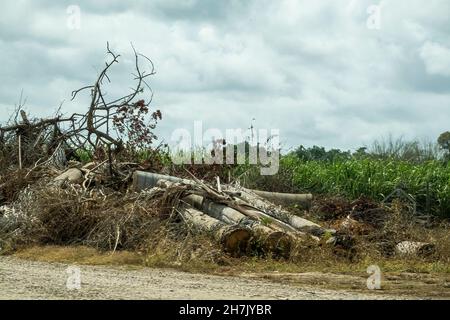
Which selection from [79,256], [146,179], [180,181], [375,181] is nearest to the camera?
[79,256]

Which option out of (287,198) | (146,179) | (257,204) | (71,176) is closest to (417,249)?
(257,204)

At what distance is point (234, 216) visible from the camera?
14008 millimetres

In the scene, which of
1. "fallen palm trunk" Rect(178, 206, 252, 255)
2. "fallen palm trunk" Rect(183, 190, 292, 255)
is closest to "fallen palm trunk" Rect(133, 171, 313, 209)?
"fallen palm trunk" Rect(183, 190, 292, 255)

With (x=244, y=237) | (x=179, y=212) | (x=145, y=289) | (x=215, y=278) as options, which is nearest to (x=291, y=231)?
(x=244, y=237)

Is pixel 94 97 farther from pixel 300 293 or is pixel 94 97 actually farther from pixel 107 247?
pixel 300 293

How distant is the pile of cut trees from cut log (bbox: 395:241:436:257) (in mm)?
1452

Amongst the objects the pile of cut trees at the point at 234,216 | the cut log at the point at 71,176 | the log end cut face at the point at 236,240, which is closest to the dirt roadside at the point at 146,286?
the log end cut face at the point at 236,240

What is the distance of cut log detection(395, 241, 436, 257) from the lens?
14258 millimetres

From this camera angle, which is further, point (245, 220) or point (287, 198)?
point (287, 198)

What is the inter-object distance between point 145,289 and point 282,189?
11.5 m

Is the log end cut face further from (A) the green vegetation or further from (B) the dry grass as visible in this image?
(A) the green vegetation

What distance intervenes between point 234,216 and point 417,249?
350cm

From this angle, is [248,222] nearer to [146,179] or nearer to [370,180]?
[146,179]

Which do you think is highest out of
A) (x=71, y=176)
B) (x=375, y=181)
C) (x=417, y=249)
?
(x=375, y=181)
